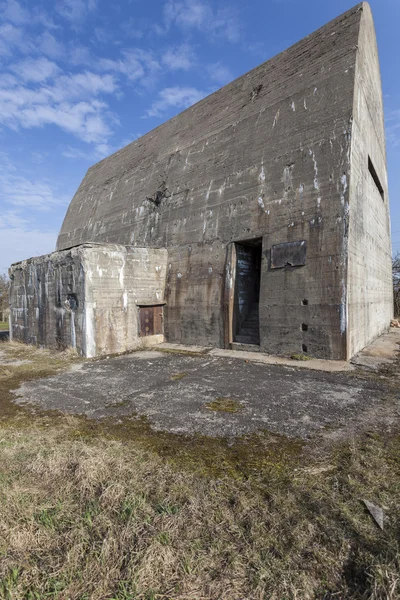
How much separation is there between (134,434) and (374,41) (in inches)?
581

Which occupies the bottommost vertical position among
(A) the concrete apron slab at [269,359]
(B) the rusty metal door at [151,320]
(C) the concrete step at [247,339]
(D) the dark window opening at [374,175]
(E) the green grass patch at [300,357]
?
(A) the concrete apron slab at [269,359]

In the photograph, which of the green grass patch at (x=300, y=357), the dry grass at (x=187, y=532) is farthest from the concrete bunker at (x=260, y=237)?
the dry grass at (x=187, y=532)

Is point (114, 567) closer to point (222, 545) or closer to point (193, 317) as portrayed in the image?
point (222, 545)

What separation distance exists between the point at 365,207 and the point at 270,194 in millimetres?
2950

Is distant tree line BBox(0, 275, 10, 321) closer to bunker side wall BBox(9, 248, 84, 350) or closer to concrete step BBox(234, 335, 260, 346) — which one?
bunker side wall BBox(9, 248, 84, 350)

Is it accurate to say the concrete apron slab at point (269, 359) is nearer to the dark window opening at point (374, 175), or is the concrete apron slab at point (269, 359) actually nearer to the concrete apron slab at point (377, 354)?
the concrete apron slab at point (377, 354)

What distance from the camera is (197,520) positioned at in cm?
211

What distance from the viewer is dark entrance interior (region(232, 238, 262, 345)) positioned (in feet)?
32.5

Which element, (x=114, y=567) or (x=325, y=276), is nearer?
(x=114, y=567)

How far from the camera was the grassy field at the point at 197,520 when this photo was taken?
1.64 metres

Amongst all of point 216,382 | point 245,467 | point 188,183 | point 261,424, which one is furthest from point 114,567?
point 188,183

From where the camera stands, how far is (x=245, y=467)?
9.56ft

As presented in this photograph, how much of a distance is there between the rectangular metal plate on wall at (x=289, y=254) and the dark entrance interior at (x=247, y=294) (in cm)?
102

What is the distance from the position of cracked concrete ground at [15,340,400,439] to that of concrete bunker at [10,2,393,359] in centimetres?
207
